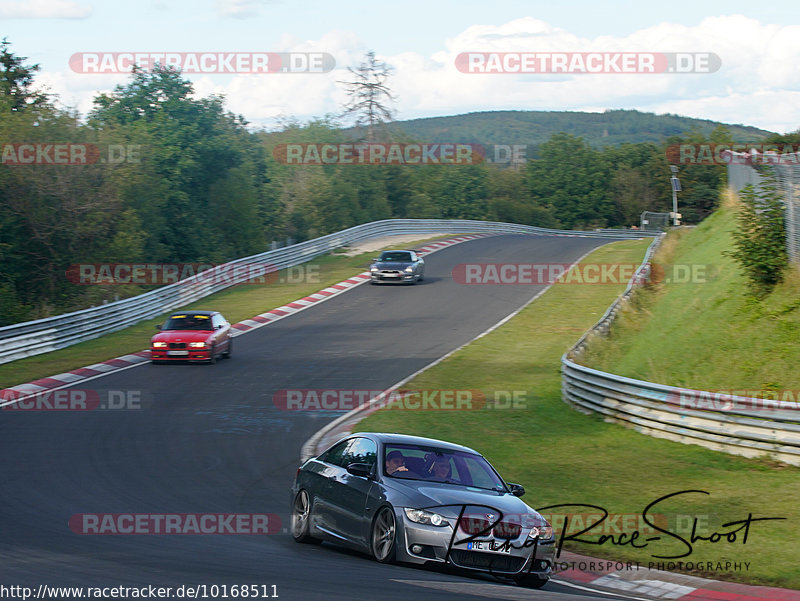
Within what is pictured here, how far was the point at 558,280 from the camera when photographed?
38719 millimetres

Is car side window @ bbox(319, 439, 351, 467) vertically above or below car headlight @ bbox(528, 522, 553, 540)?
above

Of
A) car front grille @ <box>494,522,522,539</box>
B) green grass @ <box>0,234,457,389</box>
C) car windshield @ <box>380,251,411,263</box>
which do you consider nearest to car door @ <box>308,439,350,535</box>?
car front grille @ <box>494,522,522,539</box>

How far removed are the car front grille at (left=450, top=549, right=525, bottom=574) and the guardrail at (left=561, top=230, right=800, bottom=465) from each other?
22.3ft

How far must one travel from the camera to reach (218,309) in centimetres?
3378

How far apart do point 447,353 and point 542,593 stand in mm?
18397

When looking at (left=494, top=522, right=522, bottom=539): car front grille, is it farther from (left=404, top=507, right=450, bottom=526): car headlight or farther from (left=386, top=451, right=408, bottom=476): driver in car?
(left=386, top=451, right=408, bottom=476): driver in car

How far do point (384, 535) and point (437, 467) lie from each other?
1091mm

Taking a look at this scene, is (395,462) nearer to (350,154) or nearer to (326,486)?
(326,486)

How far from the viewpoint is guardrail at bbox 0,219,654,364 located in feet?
83.1

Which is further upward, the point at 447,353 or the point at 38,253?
the point at 38,253

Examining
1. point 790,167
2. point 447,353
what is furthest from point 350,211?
point 790,167

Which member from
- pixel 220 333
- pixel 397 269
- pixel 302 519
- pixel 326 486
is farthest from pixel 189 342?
pixel 397 269

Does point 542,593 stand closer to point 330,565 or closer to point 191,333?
point 330,565

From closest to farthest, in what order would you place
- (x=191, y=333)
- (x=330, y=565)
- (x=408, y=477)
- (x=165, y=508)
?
(x=330, y=565) < (x=408, y=477) < (x=165, y=508) < (x=191, y=333)
